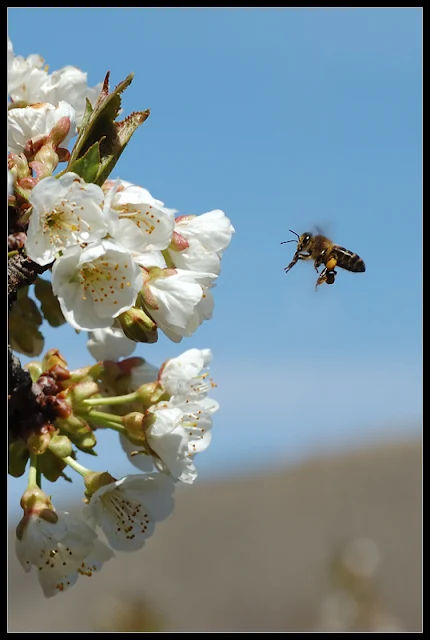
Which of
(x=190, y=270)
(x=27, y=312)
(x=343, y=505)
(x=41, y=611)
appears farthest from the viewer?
(x=343, y=505)

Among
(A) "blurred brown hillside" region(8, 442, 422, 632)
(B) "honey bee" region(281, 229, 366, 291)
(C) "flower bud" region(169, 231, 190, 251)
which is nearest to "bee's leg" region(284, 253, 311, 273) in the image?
(B) "honey bee" region(281, 229, 366, 291)

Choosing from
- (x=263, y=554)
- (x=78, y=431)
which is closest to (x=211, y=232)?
(x=78, y=431)

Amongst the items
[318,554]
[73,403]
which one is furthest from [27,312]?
[318,554]

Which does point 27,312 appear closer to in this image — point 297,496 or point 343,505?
point 343,505

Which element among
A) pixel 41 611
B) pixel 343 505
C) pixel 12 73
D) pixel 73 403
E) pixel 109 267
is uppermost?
pixel 343 505

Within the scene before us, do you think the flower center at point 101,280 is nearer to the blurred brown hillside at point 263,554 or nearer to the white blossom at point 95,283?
the white blossom at point 95,283

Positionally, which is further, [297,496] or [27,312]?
[297,496]

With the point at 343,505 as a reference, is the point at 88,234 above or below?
A: below

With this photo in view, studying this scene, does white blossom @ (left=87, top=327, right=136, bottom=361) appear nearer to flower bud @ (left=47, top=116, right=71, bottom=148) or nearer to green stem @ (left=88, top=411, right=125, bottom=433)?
green stem @ (left=88, top=411, right=125, bottom=433)
